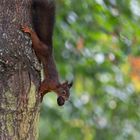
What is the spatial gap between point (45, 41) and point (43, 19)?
0.08 metres

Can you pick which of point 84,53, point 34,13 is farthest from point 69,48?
point 34,13

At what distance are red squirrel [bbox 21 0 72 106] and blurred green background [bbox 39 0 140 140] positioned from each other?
176 cm

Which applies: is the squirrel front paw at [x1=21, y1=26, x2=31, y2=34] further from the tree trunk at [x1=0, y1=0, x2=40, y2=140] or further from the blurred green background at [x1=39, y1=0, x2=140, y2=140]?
the blurred green background at [x1=39, y1=0, x2=140, y2=140]

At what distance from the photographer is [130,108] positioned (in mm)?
4984

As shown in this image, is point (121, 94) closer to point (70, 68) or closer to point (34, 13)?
point (70, 68)

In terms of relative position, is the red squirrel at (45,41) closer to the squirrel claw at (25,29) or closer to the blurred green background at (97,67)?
the squirrel claw at (25,29)

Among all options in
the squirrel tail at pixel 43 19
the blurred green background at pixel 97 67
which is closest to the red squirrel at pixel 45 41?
the squirrel tail at pixel 43 19

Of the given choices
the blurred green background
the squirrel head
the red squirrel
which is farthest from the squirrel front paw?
the blurred green background

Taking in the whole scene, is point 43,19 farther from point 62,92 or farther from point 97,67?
point 97,67

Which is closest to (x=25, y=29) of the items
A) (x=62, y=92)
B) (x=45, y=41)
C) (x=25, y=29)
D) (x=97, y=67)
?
(x=25, y=29)

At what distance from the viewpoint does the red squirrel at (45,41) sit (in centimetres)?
196

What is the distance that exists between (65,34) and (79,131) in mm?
1051

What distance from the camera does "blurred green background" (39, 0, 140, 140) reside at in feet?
13.5

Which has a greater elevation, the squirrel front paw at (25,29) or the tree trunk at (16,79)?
the squirrel front paw at (25,29)
